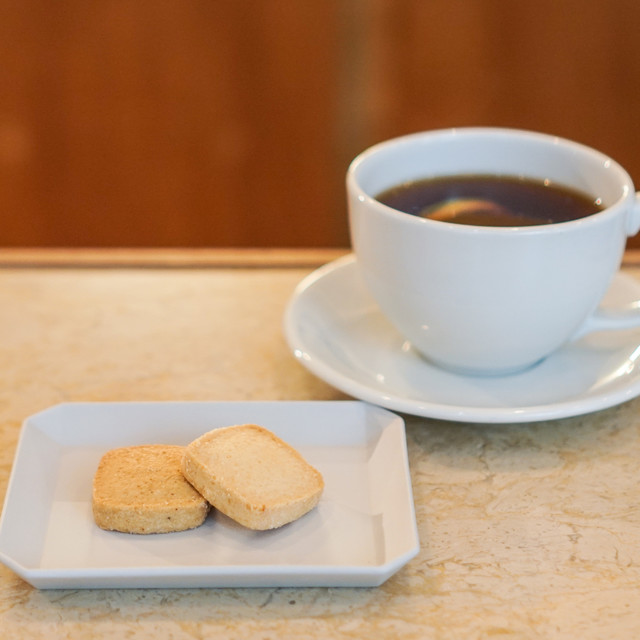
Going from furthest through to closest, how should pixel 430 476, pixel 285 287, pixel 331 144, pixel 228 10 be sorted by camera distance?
pixel 331 144, pixel 228 10, pixel 285 287, pixel 430 476

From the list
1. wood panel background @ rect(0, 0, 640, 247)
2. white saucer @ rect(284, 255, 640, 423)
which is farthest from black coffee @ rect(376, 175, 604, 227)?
wood panel background @ rect(0, 0, 640, 247)

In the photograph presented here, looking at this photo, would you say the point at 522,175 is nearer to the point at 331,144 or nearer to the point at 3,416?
the point at 3,416

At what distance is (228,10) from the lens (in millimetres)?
1802

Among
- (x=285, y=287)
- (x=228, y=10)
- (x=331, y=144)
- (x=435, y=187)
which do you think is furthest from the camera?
(x=331, y=144)

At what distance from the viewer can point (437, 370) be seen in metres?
0.74

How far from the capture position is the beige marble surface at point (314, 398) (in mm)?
490

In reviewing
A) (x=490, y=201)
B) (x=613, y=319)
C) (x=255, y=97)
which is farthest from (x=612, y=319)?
(x=255, y=97)

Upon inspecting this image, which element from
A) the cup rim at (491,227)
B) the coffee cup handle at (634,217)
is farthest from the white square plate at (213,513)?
the coffee cup handle at (634,217)

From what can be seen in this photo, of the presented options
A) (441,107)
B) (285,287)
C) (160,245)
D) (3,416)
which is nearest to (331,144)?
(441,107)

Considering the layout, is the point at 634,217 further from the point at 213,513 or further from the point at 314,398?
the point at 213,513

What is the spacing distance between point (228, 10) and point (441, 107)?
1.64ft

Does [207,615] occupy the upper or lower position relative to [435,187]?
lower

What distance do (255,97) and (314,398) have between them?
1.29m

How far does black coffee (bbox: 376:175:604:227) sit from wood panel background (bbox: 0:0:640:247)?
1134 millimetres
